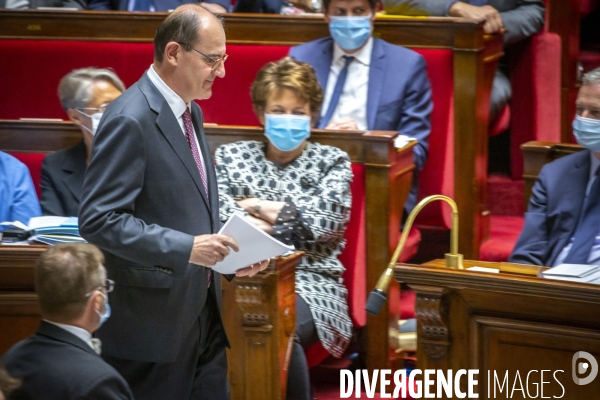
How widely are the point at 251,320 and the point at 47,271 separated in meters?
0.81

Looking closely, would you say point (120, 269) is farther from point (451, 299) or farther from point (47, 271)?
point (451, 299)

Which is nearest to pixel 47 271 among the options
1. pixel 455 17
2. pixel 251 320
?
pixel 251 320

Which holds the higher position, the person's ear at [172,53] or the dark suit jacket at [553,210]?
the person's ear at [172,53]

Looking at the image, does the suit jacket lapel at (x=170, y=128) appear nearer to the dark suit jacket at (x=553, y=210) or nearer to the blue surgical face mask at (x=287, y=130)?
the blue surgical face mask at (x=287, y=130)

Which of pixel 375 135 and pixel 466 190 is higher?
pixel 375 135

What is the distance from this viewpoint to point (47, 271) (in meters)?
1.84

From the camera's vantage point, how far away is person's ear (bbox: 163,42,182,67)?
194 cm

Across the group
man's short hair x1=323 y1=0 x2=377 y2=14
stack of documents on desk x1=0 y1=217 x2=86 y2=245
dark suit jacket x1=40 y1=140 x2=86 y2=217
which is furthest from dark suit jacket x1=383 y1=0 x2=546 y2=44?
stack of documents on desk x1=0 y1=217 x2=86 y2=245

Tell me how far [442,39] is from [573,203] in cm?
100

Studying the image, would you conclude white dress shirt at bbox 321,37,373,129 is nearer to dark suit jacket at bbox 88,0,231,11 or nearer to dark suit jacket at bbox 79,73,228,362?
dark suit jacket at bbox 88,0,231,11

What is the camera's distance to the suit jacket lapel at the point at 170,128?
1.92m

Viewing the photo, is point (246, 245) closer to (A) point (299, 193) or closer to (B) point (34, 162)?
(A) point (299, 193)

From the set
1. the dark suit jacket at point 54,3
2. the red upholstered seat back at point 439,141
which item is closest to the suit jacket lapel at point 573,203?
the red upholstered seat back at point 439,141

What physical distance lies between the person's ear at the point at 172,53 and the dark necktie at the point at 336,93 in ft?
4.68
